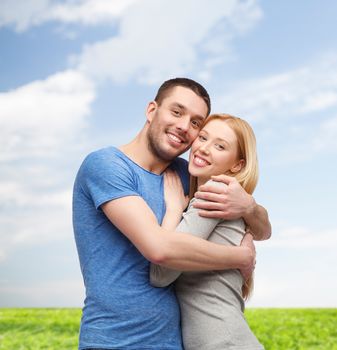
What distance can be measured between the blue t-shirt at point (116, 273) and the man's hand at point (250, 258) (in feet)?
1.04

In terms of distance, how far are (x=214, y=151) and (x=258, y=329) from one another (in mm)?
4856

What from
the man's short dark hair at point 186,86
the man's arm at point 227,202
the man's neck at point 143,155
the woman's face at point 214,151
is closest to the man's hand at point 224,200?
the man's arm at point 227,202

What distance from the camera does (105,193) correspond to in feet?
8.79

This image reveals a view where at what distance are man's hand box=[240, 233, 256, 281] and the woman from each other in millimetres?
26

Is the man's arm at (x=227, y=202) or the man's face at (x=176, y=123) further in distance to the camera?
the man's face at (x=176, y=123)

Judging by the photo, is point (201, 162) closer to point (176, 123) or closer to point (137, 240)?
point (176, 123)

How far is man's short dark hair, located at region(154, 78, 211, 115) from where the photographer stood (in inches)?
120

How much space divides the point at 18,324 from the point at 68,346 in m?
1.64

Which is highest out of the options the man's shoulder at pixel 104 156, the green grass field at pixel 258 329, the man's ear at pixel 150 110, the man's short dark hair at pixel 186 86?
the man's short dark hair at pixel 186 86

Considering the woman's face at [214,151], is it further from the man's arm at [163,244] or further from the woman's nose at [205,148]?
the man's arm at [163,244]

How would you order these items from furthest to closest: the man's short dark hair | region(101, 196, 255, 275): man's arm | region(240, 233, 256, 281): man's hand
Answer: the man's short dark hair → region(240, 233, 256, 281): man's hand → region(101, 196, 255, 275): man's arm

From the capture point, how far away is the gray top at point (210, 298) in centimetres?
259

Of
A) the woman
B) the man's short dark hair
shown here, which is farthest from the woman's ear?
the man's short dark hair

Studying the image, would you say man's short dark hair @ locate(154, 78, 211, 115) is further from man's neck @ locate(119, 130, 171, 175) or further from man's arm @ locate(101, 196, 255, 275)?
man's arm @ locate(101, 196, 255, 275)
